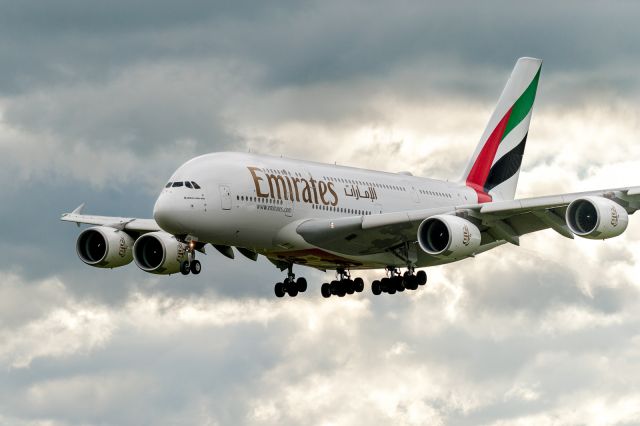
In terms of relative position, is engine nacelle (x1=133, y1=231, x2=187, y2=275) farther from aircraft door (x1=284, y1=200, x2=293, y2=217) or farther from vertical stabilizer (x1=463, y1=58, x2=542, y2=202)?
→ vertical stabilizer (x1=463, y1=58, x2=542, y2=202)

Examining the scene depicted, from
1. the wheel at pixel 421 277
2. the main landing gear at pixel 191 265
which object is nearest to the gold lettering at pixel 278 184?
the main landing gear at pixel 191 265

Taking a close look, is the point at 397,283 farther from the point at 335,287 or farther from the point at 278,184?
the point at 278,184

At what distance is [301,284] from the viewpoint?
215ft

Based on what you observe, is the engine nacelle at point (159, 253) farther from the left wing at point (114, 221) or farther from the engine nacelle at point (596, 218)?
the engine nacelle at point (596, 218)

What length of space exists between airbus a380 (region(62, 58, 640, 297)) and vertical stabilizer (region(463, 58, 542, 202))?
13.7 feet

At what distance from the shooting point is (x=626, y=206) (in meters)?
57.2

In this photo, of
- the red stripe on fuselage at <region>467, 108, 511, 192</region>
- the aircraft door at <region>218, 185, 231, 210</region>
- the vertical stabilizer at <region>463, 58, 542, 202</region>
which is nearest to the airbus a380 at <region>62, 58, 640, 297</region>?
the aircraft door at <region>218, 185, 231, 210</region>

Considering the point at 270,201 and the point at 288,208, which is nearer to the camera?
the point at 270,201

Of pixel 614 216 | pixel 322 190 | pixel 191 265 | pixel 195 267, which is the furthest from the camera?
pixel 322 190

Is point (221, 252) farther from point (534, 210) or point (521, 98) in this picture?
point (521, 98)

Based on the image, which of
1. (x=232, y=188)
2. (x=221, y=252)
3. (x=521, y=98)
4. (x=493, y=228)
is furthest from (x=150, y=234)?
(x=521, y=98)

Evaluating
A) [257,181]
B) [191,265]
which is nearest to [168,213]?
[191,265]

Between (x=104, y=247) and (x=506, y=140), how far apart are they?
82.7ft

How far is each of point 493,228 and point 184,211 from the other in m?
14.5
